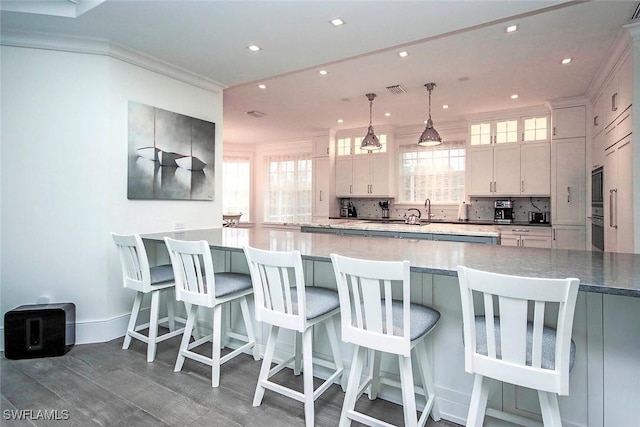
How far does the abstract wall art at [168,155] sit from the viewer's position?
3146 mm

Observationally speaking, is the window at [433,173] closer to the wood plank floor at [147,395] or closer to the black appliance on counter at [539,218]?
the black appliance on counter at [539,218]

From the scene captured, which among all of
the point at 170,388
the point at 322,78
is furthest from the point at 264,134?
the point at 170,388

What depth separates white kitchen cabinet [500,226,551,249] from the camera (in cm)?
488

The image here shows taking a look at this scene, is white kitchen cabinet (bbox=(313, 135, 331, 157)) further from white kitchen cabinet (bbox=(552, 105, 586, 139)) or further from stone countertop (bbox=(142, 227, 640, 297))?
stone countertop (bbox=(142, 227, 640, 297))

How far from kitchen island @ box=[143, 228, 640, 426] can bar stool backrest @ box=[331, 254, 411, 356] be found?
228 millimetres

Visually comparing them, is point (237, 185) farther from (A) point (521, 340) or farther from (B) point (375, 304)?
(A) point (521, 340)

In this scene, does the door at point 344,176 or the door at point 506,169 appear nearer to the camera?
the door at point 506,169

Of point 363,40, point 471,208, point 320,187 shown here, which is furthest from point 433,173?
point 363,40

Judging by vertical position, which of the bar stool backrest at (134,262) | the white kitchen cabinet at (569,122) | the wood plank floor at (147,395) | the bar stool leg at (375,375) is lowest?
the wood plank floor at (147,395)

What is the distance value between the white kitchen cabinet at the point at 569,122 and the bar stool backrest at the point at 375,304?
184 inches

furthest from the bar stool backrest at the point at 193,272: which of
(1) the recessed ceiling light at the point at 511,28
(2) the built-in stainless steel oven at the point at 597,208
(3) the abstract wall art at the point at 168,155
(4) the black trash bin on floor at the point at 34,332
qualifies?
(2) the built-in stainless steel oven at the point at 597,208

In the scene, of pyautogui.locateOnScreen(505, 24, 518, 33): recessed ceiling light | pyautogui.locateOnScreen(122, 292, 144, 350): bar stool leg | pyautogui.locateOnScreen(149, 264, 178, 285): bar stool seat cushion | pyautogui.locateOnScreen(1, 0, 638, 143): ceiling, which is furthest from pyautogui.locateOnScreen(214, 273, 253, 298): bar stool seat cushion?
pyautogui.locateOnScreen(505, 24, 518, 33): recessed ceiling light

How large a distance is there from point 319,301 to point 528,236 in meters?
4.31

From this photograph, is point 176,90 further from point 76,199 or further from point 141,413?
point 141,413
